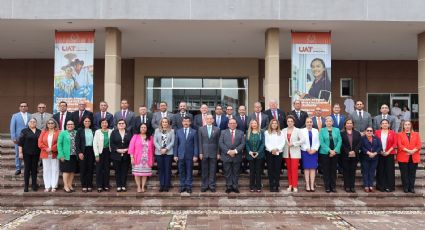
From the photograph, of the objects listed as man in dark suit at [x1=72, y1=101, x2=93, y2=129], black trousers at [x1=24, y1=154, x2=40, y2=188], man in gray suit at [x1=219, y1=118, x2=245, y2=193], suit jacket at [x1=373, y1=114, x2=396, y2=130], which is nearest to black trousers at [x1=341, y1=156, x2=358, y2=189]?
suit jacket at [x1=373, y1=114, x2=396, y2=130]

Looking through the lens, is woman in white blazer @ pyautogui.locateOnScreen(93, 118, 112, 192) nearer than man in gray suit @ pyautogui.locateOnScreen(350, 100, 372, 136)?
Yes

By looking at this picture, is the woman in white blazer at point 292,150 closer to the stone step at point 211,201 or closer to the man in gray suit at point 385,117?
the stone step at point 211,201

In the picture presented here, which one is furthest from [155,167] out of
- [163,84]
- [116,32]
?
[163,84]

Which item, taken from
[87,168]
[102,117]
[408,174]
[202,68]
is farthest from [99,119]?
[202,68]

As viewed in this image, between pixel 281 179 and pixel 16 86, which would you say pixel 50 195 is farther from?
pixel 16 86

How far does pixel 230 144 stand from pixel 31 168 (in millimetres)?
4170

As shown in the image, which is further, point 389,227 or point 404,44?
point 404,44

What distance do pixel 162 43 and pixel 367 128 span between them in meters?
7.92

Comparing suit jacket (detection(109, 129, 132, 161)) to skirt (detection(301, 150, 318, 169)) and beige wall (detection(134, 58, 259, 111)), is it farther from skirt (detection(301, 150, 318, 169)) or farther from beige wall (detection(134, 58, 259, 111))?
beige wall (detection(134, 58, 259, 111))

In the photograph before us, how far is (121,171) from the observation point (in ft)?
26.0

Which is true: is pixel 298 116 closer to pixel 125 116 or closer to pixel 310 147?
pixel 310 147

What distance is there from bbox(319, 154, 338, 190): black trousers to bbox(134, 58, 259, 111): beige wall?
8773 millimetres

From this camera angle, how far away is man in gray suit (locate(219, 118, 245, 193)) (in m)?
7.72
